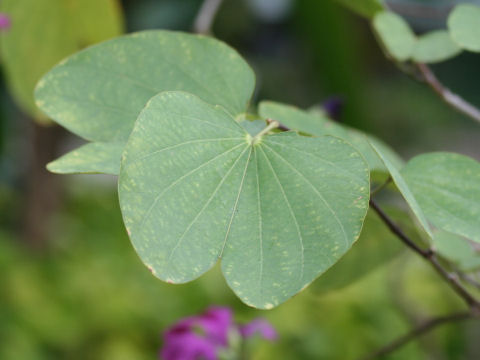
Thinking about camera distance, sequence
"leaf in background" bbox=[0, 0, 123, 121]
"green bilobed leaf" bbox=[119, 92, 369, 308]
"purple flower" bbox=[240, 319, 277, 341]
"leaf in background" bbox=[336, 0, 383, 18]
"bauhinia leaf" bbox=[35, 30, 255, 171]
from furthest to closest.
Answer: "purple flower" bbox=[240, 319, 277, 341] < "leaf in background" bbox=[0, 0, 123, 121] < "leaf in background" bbox=[336, 0, 383, 18] < "bauhinia leaf" bbox=[35, 30, 255, 171] < "green bilobed leaf" bbox=[119, 92, 369, 308]

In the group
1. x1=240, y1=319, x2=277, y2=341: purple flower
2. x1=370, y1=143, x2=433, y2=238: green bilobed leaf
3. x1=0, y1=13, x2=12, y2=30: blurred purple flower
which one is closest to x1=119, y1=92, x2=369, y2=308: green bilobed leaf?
x1=370, y1=143, x2=433, y2=238: green bilobed leaf

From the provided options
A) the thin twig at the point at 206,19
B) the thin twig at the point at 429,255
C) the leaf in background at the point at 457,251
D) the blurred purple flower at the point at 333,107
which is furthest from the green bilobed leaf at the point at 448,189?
the thin twig at the point at 206,19

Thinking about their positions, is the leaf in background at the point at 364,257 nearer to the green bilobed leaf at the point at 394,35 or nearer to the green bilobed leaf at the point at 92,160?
the green bilobed leaf at the point at 394,35

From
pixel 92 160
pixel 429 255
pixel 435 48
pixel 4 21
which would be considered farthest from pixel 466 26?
pixel 4 21

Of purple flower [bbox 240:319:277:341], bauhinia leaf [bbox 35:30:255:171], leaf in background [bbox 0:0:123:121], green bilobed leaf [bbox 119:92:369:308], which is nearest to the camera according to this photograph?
green bilobed leaf [bbox 119:92:369:308]

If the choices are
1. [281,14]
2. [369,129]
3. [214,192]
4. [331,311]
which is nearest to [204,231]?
[214,192]

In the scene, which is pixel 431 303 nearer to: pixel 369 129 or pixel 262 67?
pixel 369 129

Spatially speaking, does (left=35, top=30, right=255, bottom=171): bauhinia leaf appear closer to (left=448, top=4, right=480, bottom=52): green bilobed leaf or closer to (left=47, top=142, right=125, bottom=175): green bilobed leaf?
(left=47, top=142, right=125, bottom=175): green bilobed leaf
